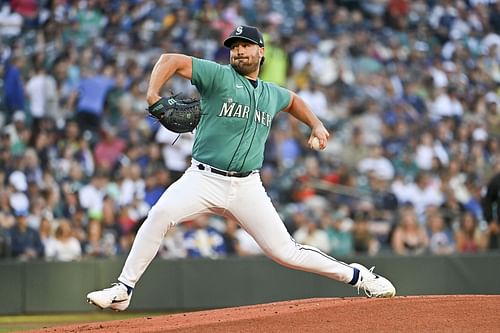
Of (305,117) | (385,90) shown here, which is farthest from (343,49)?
(305,117)

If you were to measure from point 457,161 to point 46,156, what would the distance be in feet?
19.0

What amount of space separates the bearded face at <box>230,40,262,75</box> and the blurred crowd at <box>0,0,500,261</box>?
4962mm

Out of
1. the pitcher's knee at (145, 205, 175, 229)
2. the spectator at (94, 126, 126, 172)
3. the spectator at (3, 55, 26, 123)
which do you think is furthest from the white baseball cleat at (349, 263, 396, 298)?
the spectator at (3, 55, 26, 123)

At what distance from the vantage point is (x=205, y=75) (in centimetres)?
627

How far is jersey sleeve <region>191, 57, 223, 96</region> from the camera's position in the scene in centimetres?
624

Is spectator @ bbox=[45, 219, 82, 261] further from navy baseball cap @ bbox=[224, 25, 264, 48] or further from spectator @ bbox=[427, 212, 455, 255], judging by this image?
navy baseball cap @ bbox=[224, 25, 264, 48]

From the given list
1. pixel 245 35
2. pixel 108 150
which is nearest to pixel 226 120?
pixel 245 35

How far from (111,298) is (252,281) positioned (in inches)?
226

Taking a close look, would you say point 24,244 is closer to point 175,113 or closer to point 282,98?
point 282,98

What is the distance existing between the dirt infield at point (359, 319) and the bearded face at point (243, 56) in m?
1.62

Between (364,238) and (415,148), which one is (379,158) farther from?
(364,238)

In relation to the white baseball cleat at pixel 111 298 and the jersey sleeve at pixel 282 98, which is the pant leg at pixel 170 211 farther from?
the jersey sleeve at pixel 282 98

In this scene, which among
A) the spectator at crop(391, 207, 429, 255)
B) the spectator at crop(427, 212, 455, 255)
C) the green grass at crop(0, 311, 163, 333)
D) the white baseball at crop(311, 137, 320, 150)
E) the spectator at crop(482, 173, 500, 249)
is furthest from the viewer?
the spectator at crop(427, 212, 455, 255)

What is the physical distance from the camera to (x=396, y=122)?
1455cm
